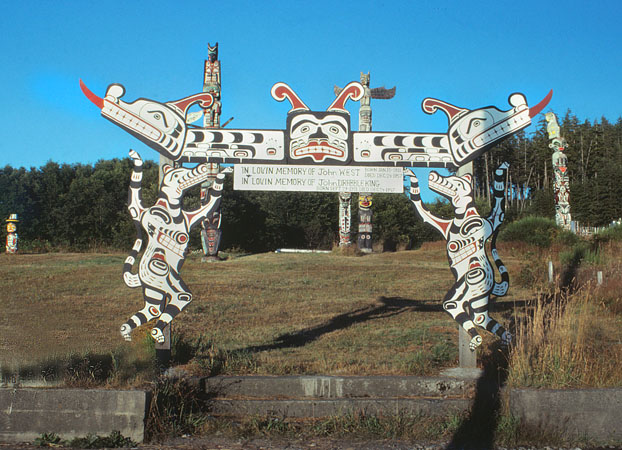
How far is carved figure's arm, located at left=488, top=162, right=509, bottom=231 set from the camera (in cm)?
684

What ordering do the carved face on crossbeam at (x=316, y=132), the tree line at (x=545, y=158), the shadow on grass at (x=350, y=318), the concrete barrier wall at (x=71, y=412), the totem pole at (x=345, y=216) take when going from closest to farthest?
the concrete barrier wall at (x=71, y=412) < the carved face on crossbeam at (x=316, y=132) < the shadow on grass at (x=350, y=318) < the totem pole at (x=345, y=216) < the tree line at (x=545, y=158)

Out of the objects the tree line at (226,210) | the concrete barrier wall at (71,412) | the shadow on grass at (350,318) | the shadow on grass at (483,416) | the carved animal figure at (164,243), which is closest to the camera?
the concrete barrier wall at (71,412)

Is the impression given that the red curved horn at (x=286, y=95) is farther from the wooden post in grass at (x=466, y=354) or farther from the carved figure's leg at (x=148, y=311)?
the wooden post in grass at (x=466, y=354)

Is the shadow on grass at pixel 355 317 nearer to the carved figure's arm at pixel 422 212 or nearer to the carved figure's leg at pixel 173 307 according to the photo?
the carved figure's leg at pixel 173 307

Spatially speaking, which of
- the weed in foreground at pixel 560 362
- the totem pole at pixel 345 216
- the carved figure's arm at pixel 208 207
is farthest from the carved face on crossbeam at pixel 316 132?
the totem pole at pixel 345 216

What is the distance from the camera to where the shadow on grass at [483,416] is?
500cm

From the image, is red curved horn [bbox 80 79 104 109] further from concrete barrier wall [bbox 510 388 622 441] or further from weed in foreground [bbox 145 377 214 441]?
concrete barrier wall [bbox 510 388 622 441]

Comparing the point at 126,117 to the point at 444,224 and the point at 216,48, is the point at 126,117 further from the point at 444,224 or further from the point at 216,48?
the point at 216,48

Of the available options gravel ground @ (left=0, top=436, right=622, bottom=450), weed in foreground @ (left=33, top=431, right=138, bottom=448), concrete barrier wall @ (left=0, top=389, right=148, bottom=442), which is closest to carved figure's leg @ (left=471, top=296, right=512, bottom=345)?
gravel ground @ (left=0, top=436, right=622, bottom=450)

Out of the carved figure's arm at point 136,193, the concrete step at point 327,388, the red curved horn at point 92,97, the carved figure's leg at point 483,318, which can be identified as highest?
the red curved horn at point 92,97

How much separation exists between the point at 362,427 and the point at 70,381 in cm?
266

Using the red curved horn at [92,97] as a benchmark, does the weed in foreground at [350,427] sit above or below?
below

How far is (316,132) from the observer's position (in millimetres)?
6746

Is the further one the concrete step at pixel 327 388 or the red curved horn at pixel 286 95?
the red curved horn at pixel 286 95
